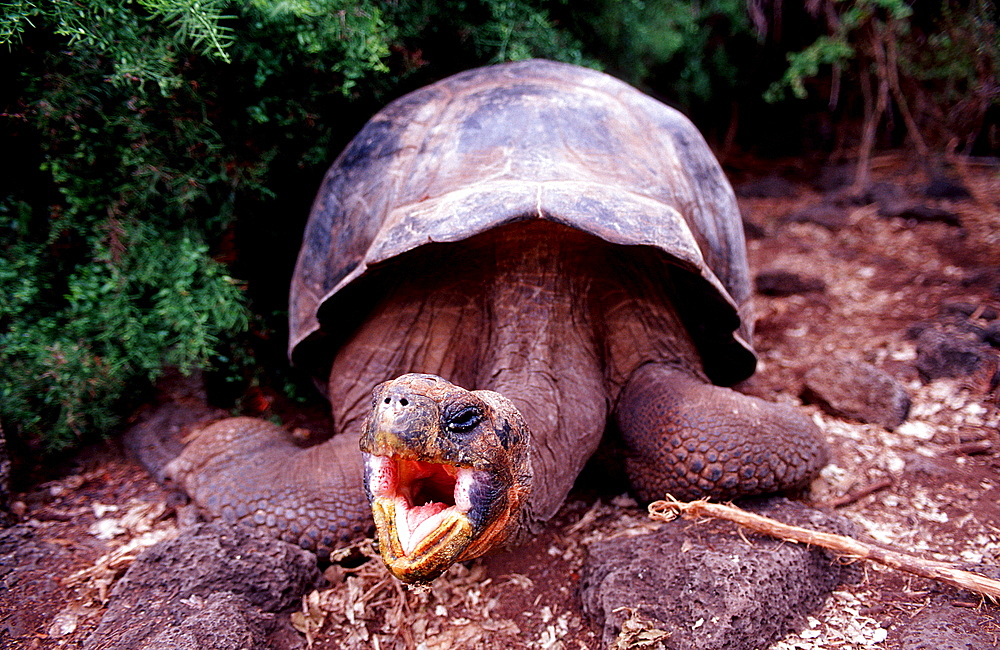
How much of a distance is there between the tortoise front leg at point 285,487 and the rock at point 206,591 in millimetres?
80

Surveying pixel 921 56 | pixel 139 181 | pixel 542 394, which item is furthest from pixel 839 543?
pixel 921 56

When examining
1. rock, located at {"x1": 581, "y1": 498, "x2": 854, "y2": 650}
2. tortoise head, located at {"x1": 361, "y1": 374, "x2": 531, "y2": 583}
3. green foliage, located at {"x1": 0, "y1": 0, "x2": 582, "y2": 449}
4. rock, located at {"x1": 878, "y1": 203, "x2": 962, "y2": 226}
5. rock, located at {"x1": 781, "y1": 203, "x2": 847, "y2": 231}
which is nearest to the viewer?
tortoise head, located at {"x1": 361, "y1": 374, "x2": 531, "y2": 583}

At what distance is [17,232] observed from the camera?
2684mm

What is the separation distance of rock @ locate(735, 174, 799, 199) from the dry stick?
517 centimetres

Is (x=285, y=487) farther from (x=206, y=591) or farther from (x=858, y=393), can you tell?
(x=858, y=393)

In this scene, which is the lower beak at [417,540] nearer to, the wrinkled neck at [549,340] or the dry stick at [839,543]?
the wrinkled neck at [549,340]

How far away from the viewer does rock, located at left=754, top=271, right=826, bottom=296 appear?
4309 mm

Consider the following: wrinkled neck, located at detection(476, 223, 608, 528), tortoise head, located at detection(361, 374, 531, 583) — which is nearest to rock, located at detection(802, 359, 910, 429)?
wrinkled neck, located at detection(476, 223, 608, 528)

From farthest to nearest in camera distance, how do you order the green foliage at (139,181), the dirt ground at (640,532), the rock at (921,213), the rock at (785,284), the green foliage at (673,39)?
the rock at (921,213) < the rock at (785,284) < the green foliage at (673,39) < the green foliage at (139,181) < the dirt ground at (640,532)

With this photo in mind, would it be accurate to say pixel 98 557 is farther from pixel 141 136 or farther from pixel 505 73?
pixel 505 73

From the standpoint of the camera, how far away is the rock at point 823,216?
538 cm

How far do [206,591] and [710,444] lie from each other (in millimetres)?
1521

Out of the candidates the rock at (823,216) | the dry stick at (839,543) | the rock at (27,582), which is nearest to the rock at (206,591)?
the rock at (27,582)

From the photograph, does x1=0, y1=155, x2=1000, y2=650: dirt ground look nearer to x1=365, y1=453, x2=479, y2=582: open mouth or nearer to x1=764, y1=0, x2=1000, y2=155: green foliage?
x1=365, y1=453, x2=479, y2=582: open mouth
